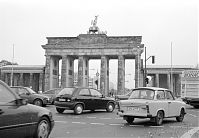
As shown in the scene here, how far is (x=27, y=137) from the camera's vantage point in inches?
A: 310

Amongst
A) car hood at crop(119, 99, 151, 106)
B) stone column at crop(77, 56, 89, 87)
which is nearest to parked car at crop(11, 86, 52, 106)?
car hood at crop(119, 99, 151, 106)

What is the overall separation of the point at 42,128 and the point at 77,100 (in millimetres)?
10810

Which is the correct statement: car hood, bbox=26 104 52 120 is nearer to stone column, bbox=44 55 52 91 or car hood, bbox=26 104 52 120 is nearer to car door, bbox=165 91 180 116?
car door, bbox=165 91 180 116

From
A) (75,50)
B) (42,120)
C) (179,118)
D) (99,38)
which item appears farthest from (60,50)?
(42,120)

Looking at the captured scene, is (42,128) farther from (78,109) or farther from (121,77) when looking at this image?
(121,77)

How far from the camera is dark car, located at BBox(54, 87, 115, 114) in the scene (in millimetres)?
19016

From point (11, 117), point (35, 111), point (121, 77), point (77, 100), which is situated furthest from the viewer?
point (121, 77)

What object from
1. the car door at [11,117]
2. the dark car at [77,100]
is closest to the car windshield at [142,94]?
the dark car at [77,100]

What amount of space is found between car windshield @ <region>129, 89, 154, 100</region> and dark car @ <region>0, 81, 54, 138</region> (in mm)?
6437

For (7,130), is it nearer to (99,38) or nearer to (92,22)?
(99,38)

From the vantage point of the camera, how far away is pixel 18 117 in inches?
293

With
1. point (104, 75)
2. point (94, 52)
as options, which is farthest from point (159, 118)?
point (94, 52)

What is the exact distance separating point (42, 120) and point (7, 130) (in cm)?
147

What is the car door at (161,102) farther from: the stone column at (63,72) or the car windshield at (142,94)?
the stone column at (63,72)
